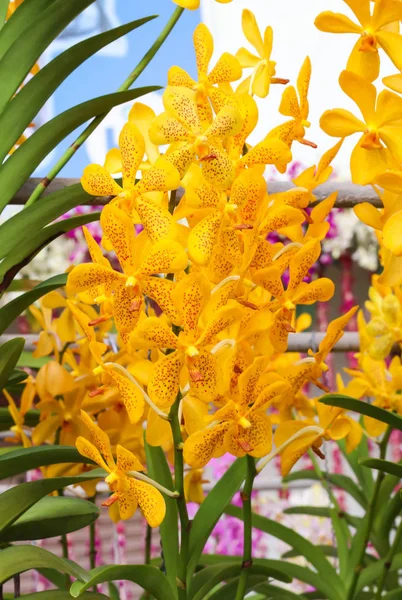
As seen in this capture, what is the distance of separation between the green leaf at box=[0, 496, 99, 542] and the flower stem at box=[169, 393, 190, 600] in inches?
3.9

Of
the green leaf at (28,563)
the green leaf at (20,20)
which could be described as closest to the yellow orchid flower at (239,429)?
the green leaf at (28,563)

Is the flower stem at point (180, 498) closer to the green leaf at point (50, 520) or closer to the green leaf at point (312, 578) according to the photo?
the green leaf at point (50, 520)

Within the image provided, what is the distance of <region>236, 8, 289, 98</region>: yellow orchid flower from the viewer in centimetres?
50

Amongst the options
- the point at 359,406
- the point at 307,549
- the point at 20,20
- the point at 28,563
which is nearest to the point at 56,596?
the point at 28,563

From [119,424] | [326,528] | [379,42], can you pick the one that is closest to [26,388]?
[119,424]

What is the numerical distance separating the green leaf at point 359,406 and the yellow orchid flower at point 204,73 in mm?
189

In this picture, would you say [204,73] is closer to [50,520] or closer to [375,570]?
[50,520]

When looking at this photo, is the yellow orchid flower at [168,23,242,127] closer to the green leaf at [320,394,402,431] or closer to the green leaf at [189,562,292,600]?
the green leaf at [320,394,402,431]

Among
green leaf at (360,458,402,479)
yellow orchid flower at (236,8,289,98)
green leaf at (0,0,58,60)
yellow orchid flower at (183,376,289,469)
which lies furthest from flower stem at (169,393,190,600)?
green leaf at (0,0,58,60)

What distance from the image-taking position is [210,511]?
0.50m

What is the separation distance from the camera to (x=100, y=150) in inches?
100.0

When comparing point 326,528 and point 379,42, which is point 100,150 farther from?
point 379,42

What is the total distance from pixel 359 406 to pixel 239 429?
83mm

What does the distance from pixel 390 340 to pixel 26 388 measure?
358mm
